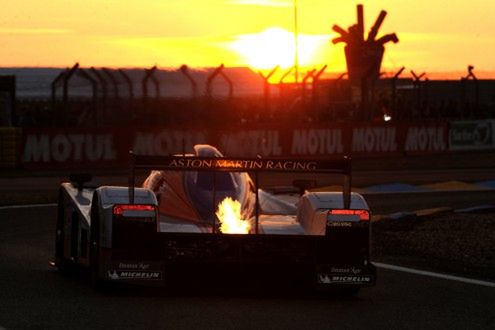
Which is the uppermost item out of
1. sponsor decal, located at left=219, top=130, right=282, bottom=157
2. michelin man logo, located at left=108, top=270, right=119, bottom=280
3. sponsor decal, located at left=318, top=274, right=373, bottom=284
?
sponsor decal, located at left=219, top=130, right=282, bottom=157

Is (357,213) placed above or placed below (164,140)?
below

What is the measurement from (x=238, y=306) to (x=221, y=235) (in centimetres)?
60

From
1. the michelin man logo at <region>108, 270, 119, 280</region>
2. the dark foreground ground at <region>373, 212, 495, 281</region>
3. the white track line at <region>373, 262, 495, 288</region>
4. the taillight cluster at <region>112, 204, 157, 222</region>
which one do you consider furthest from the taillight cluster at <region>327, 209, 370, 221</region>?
the dark foreground ground at <region>373, 212, 495, 281</region>

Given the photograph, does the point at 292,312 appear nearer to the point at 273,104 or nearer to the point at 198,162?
the point at 198,162

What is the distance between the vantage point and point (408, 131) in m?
40.2

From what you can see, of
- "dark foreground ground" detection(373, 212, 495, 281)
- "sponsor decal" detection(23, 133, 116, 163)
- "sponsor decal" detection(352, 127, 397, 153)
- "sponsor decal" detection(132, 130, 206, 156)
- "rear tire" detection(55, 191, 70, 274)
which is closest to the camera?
"rear tire" detection(55, 191, 70, 274)

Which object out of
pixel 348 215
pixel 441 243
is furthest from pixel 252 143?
pixel 348 215

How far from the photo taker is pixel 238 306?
396 inches

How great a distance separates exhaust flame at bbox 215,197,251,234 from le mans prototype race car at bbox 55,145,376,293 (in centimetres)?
1

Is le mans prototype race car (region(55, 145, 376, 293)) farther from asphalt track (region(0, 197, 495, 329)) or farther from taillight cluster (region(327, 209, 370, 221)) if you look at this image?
asphalt track (region(0, 197, 495, 329))

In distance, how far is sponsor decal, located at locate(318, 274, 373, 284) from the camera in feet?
34.4

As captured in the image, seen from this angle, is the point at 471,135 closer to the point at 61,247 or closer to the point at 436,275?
the point at 436,275

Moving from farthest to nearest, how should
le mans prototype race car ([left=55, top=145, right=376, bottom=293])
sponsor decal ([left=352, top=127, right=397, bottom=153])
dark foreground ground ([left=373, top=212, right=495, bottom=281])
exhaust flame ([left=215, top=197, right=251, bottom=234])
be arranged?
1. sponsor decal ([left=352, top=127, right=397, bottom=153])
2. dark foreground ground ([left=373, top=212, right=495, bottom=281])
3. exhaust flame ([left=215, top=197, right=251, bottom=234])
4. le mans prototype race car ([left=55, top=145, right=376, bottom=293])

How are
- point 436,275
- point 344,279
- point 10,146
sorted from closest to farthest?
point 344,279, point 436,275, point 10,146
